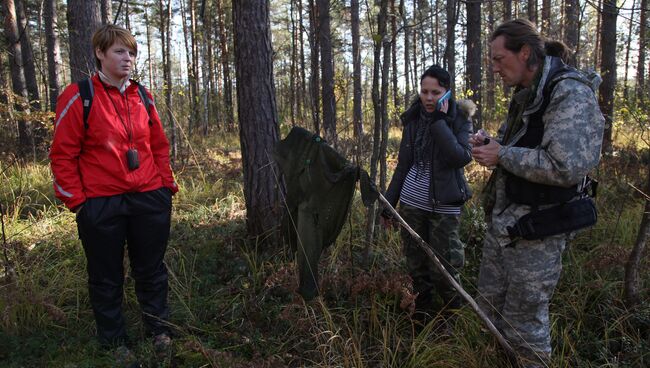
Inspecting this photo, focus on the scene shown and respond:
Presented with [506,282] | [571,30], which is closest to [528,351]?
[506,282]

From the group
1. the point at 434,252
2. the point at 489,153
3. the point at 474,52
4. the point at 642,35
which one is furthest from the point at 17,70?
the point at 642,35

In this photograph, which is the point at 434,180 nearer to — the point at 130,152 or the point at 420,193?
the point at 420,193

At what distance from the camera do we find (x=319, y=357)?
269 cm

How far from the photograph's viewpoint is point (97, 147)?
2.69 m

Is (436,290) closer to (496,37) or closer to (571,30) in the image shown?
(496,37)

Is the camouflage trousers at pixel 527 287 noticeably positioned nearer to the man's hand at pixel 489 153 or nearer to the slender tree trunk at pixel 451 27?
the man's hand at pixel 489 153

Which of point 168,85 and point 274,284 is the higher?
point 168,85

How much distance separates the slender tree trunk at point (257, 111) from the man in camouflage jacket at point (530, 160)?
6.67ft

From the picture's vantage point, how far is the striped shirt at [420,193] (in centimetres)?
302

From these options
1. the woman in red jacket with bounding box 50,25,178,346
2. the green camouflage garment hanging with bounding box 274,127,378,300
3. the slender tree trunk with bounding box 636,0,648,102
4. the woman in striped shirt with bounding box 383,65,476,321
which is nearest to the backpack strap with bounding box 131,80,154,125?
the woman in red jacket with bounding box 50,25,178,346

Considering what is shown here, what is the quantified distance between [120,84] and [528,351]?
2.93m

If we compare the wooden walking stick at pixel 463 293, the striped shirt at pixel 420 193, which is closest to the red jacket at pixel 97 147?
the wooden walking stick at pixel 463 293

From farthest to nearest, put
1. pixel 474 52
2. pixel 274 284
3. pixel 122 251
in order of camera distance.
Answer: pixel 474 52, pixel 274 284, pixel 122 251

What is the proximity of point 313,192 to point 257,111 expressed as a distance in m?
1.89
